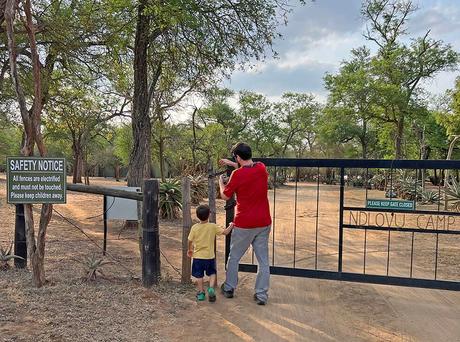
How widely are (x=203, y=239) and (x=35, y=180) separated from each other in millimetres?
2085

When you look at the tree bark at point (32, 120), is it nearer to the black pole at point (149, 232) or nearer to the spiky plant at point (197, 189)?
the black pole at point (149, 232)

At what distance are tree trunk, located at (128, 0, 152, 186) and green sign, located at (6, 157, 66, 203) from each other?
552 cm

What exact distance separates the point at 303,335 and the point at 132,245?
5.47m

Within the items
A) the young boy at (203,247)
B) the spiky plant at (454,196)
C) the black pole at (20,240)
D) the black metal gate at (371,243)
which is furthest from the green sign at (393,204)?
the spiky plant at (454,196)

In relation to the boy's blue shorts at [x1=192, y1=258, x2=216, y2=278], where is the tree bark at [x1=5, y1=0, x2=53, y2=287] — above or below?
above

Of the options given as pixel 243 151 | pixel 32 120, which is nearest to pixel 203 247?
pixel 243 151

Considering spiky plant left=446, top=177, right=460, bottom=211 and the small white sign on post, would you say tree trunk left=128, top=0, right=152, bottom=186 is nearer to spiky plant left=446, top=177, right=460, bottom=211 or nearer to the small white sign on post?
the small white sign on post

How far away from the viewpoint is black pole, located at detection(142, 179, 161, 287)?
17.1 feet

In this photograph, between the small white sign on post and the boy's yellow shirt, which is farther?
the small white sign on post

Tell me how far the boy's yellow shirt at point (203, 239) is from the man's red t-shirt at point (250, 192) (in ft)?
1.24

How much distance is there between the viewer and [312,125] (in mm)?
42812

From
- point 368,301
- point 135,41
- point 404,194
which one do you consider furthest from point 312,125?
point 368,301

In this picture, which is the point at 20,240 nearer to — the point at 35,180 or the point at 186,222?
the point at 35,180

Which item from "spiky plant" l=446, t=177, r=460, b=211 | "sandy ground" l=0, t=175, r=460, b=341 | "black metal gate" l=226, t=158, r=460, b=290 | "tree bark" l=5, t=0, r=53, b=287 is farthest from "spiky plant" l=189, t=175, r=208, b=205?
"tree bark" l=5, t=0, r=53, b=287
